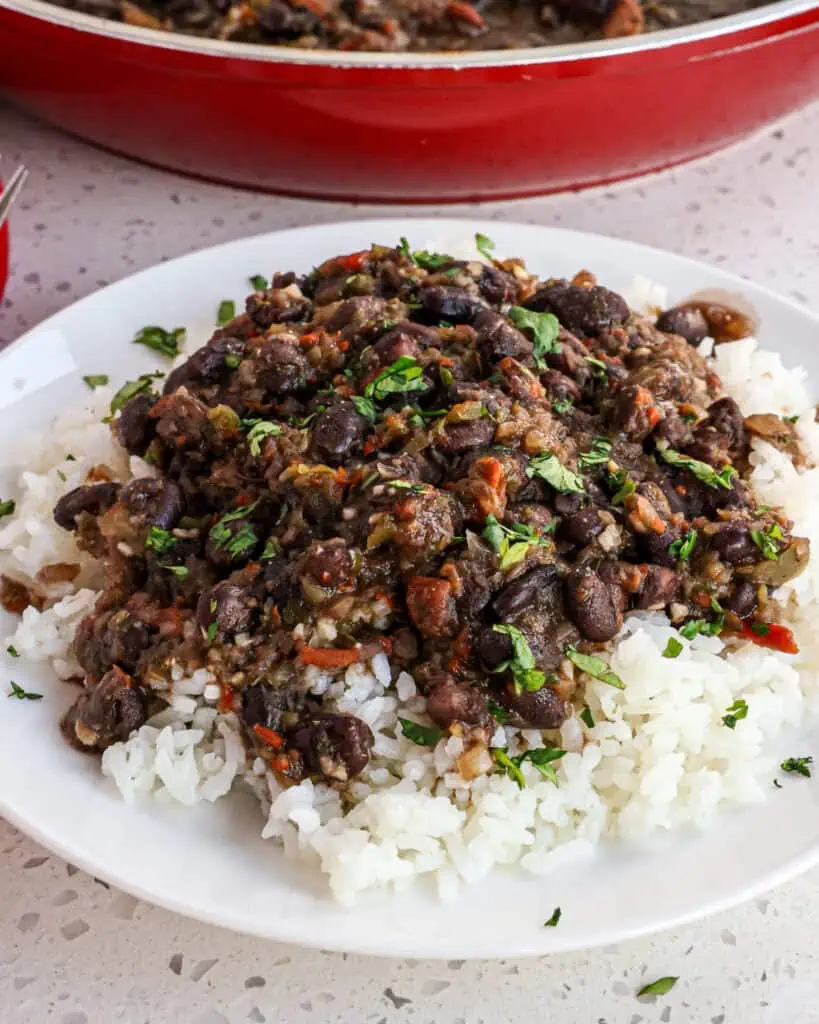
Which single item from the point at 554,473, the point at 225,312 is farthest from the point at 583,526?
the point at 225,312

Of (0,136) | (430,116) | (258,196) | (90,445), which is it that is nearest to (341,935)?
(90,445)

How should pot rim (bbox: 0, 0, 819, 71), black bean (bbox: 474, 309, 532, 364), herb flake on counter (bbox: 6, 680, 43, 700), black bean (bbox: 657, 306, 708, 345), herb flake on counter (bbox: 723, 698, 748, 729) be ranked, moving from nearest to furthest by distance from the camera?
herb flake on counter (bbox: 723, 698, 748, 729) < herb flake on counter (bbox: 6, 680, 43, 700) < black bean (bbox: 474, 309, 532, 364) < black bean (bbox: 657, 306, 708, 345) < pot rim (bbox: 0, 0, 819, 71)

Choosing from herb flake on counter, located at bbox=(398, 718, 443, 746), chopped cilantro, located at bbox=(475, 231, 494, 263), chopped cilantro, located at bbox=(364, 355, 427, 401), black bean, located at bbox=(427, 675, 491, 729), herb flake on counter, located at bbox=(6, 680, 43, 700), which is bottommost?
herb flake on counter, located at bbox=(6, 680, 43, 700)

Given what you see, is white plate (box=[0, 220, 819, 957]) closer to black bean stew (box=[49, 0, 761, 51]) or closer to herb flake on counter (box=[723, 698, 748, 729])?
herb flake on counter (box=[723, 698, 748, 729])

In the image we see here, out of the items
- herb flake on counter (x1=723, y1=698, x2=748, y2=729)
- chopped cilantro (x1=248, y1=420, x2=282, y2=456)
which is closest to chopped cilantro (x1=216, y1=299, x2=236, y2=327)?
chopped cilantro (x1=248, y1=420, x2=282, y2=456)

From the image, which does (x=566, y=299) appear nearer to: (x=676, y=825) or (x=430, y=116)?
(x=430, y=116)

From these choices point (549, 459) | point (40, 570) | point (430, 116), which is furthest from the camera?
point (430, 116)

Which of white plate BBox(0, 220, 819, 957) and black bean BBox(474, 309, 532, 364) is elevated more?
black bean BBox(474, 309, 532, 364)

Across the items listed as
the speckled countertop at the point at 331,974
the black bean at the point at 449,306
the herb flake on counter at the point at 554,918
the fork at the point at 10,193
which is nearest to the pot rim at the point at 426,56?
the fork at the point at 10,193
